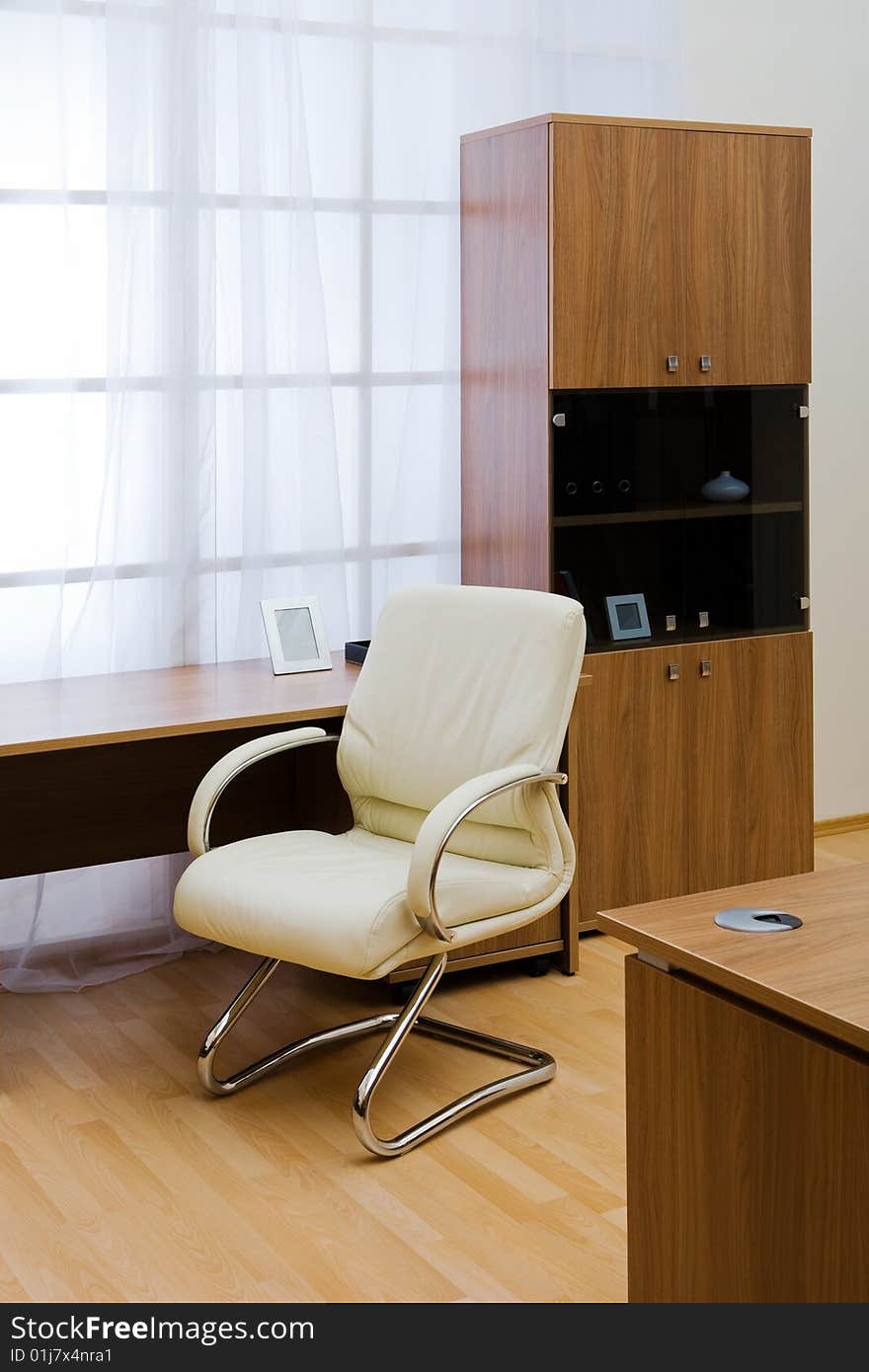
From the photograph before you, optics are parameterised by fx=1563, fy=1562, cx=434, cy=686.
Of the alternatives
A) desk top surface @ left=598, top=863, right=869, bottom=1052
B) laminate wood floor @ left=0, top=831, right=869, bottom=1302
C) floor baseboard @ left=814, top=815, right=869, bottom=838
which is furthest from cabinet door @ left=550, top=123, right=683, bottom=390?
desk top surface @ left=598, top=863, right=869, bottom=1052

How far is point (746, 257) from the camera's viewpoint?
3891 millimetres

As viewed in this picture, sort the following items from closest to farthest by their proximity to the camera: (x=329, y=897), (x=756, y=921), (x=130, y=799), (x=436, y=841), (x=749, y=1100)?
(x=749, y=1100) < (x=756, y=921) < (x=436, y=841) < (x=329, y=897) < (x=130, y=799)

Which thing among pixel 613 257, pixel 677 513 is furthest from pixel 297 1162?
pixel 613 257

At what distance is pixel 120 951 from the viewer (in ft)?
12.5

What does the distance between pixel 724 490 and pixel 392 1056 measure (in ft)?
6.10

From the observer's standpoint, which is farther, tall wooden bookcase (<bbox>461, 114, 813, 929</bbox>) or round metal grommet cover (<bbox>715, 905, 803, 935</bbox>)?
tall wooden bookcase (<bbox>461, 114, 813, 929</bbox>)

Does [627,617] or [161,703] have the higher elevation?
[627,617]

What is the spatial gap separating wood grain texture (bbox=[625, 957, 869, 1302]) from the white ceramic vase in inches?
88.8

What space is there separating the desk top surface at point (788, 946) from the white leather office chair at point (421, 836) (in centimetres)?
77

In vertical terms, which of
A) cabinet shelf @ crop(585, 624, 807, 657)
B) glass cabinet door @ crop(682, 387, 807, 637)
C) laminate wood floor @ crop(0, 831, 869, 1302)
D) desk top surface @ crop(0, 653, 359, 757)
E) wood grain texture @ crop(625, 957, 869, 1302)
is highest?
glass cabinet door @ crop(682, 387, 807, 637)

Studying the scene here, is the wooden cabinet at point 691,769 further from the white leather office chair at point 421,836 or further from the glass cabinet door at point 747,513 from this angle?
the white leather office chair at point 421,836

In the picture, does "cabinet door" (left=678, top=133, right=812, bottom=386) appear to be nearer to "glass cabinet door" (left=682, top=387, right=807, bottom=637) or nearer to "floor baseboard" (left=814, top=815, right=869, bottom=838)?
"glass cabinet door" (left=682, top=387, right=807, bottom=637)

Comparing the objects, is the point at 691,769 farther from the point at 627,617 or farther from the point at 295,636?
the point at 295,636

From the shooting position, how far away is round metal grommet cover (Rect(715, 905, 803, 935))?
1.85 metres
